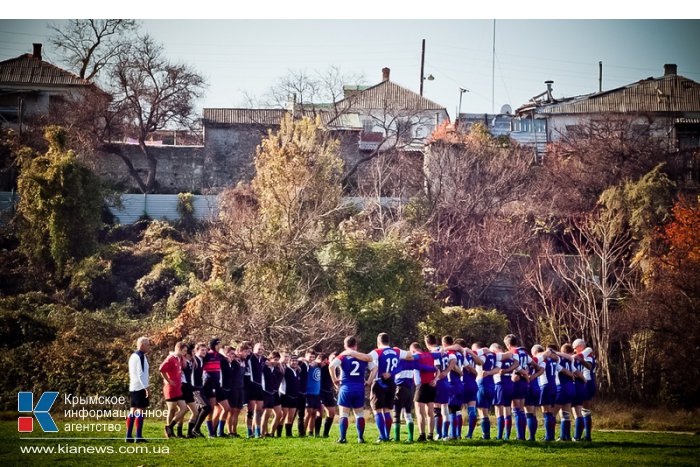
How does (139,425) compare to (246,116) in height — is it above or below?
below

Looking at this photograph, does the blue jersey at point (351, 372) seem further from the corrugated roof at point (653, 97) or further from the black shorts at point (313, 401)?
the corrugated roof at point (653, 97)

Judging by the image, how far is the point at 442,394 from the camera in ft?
54.9

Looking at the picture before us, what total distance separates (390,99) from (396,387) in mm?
42189

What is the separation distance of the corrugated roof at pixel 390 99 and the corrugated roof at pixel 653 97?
10.3 meters

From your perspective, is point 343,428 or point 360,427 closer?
point 343,428

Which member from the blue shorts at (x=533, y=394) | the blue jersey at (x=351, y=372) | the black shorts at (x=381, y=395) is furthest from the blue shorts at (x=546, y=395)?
the blue jersey at (x=351, y=372)

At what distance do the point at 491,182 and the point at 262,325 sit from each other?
19.6 m

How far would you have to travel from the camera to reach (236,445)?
1529 centimetres

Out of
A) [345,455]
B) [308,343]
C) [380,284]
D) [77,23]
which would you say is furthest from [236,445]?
[77,23]

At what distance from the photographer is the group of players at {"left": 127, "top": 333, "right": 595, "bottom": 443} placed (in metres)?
16.1

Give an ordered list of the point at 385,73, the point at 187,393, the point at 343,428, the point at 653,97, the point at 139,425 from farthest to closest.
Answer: the point at 385,73 → the point at 653,97 → the point at 187,393 → the point at 343,428 → the point at 139,425

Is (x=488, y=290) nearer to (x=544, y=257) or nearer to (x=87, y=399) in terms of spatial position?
(x=544, y=257)

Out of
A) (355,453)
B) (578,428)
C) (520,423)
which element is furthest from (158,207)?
(355,453)

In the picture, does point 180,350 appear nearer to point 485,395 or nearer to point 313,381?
point 313,381
